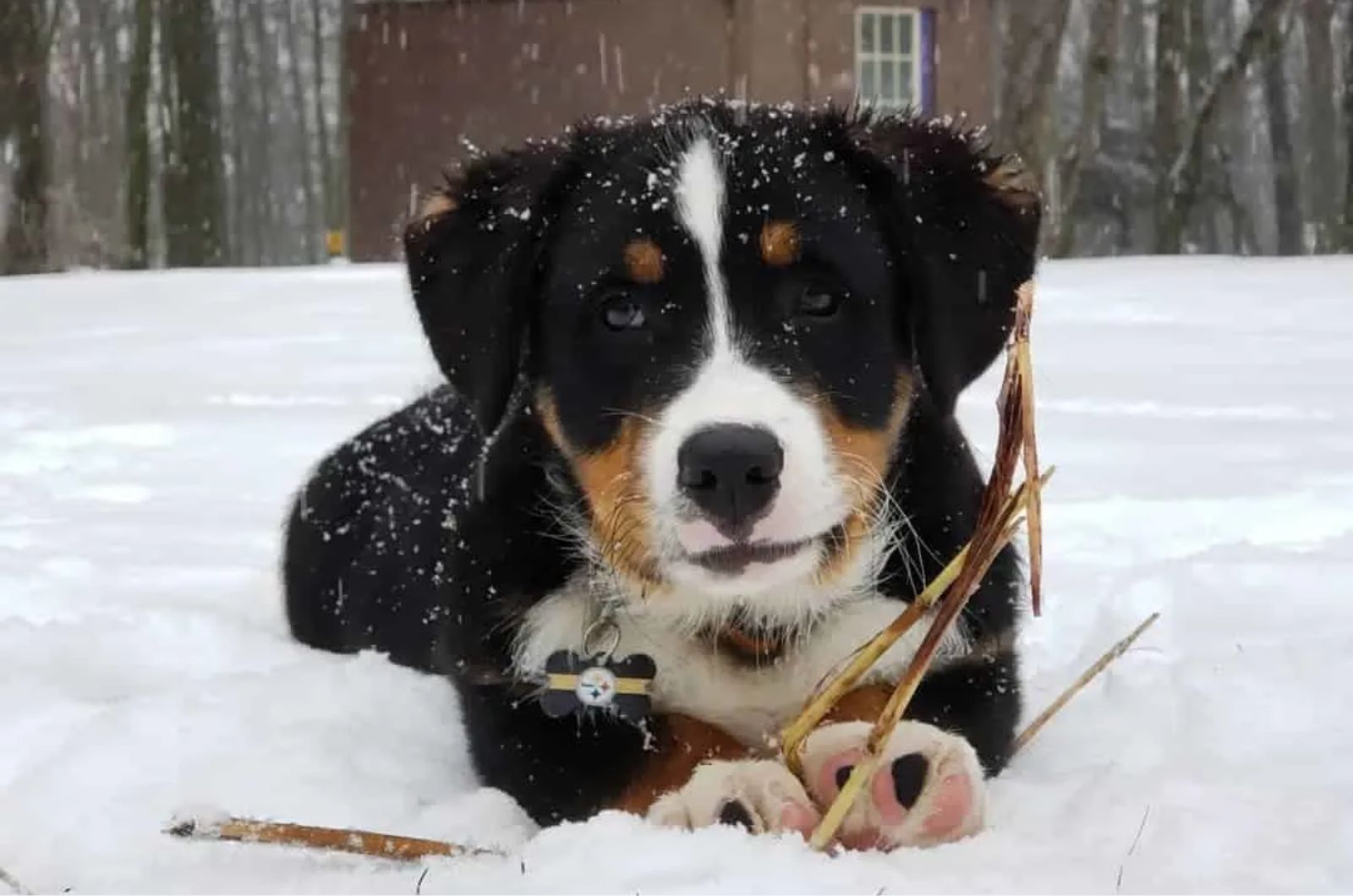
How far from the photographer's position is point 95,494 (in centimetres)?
654

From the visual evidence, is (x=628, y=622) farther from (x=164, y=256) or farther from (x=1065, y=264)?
(x=164, y=256)

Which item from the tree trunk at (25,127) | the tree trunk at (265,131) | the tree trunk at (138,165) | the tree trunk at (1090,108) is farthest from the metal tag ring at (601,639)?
the tree trunk at (265,131)

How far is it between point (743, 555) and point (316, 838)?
0.87m

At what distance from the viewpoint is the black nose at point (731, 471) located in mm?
2756

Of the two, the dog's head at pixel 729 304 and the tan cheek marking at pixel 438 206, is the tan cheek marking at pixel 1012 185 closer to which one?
the dog's head at pixel 729 304

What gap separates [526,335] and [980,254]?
3.01 ft

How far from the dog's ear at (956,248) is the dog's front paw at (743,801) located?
0.99 m

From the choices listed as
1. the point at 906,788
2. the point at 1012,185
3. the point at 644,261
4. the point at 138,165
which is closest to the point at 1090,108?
the point at 138,165

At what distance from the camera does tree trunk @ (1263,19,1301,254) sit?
29328 millimetres

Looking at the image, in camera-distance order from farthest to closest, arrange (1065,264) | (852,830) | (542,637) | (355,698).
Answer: (1065,264) < (355,698) < (542,637) < (852,830)

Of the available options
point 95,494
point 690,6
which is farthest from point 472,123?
point 95,494

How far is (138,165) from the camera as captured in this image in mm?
23094

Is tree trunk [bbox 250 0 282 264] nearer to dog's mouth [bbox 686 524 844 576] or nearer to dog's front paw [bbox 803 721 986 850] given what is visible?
dog's mouth [bbox 686 524 844 576]

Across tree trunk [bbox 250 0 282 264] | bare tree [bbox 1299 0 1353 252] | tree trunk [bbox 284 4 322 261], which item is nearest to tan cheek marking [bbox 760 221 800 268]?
bare tree [bbox 1299 0 1353 252]
